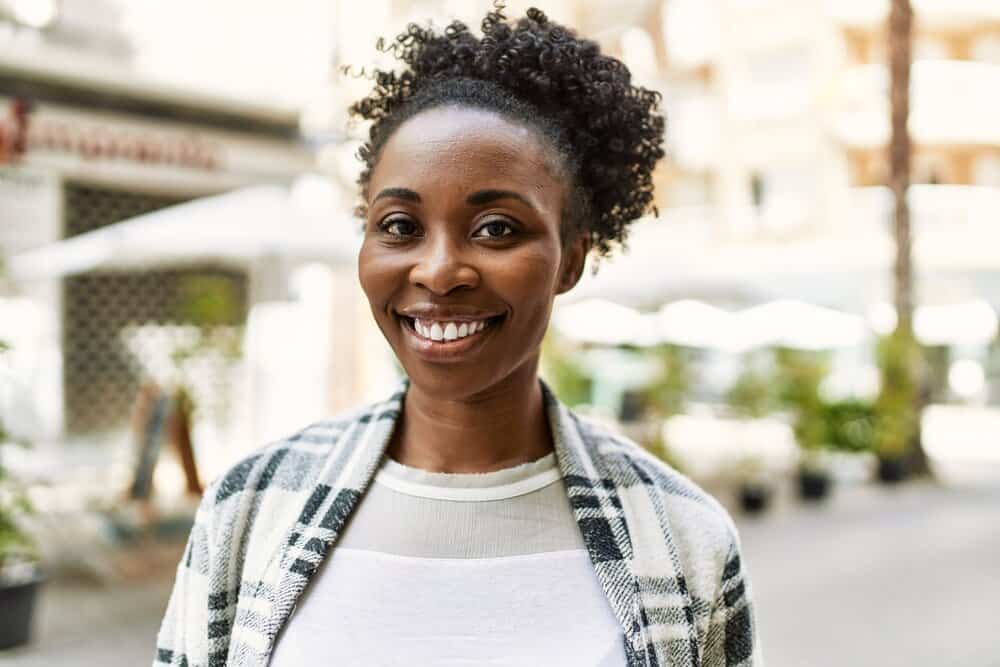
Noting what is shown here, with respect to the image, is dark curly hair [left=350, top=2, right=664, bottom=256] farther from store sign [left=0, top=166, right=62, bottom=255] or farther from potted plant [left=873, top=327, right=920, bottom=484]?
potted plant [left=873, top=327, right=920, bottom=484]

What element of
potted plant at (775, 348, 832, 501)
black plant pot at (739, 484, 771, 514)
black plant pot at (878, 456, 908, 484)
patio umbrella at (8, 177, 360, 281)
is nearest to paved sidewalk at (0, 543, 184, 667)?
patio umbrella at (8, 177, 360, 281)

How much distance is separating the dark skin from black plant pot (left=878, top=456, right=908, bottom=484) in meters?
11.1

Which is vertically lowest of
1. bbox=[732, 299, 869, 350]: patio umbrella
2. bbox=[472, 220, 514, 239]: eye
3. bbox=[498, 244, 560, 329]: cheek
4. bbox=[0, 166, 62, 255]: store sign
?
bbox=[732, 299, 869, 350]: patio umbrella

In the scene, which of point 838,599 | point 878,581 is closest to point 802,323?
point 878,581

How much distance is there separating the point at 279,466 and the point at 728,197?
22776 mm

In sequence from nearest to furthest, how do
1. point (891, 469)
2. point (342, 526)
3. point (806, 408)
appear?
point (342, 526), point (806, 408), point (891, 469)

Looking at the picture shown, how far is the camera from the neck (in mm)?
1403

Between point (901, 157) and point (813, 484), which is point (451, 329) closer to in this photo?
point (813, 484)

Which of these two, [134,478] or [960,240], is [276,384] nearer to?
[134,478]

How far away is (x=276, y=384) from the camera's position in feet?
40.1

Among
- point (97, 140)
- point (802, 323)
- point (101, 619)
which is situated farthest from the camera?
point (802, 323)

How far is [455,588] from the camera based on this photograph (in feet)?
4.22

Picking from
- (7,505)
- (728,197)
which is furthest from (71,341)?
(728,197)

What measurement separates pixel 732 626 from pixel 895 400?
10.6 metres
